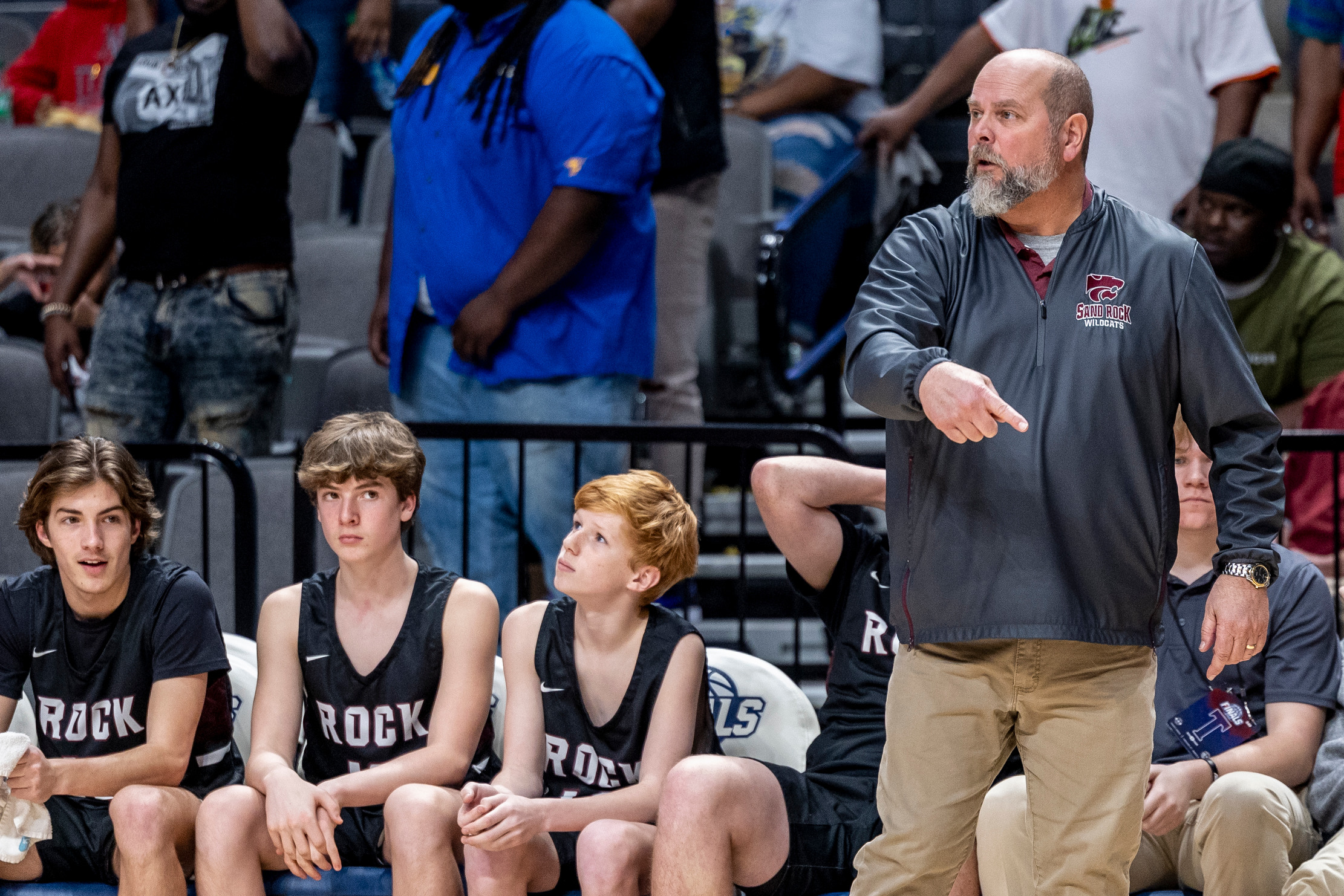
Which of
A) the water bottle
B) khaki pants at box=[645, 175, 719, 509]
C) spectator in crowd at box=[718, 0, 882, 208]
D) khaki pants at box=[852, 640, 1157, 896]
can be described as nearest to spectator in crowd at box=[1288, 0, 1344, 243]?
spectator in crowd at box=[718, 0, 882, 208]

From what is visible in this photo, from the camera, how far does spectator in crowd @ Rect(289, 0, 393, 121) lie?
21.7ft

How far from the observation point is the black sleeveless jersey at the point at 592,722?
2.92 metres

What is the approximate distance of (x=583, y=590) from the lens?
2934 millimetres

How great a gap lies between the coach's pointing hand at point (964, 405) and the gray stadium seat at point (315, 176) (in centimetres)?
516

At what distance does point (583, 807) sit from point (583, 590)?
42 cm

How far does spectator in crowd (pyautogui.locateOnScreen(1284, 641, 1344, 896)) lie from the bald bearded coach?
423mm

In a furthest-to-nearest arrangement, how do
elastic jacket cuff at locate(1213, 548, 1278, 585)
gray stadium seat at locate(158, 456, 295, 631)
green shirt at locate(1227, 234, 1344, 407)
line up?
green shirt at locate(1227, 234, 1344, 407), gray stadium seat at locate(158, 456, 295, 631), elastic jacket cuff at locate(1213, 548, 1278, 585)

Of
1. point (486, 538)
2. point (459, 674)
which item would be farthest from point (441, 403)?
point (459, 674)

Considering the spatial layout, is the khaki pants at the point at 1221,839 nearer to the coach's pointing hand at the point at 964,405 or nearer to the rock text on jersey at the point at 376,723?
the coach's pointing hand at the point at 964,405

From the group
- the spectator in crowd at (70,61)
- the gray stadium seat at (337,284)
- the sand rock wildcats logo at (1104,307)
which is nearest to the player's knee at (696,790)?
the sand rock wildcats logo at (1104,307)

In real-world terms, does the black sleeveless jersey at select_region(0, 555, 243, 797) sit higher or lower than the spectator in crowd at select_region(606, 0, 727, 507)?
lower

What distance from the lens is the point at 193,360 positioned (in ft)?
13.6

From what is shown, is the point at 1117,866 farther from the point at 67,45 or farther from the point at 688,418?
the point at 67,45

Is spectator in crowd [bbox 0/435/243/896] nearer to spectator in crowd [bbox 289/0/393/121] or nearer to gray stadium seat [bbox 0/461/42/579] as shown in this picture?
gray stadium seat [bbox 0/461/42/579]
